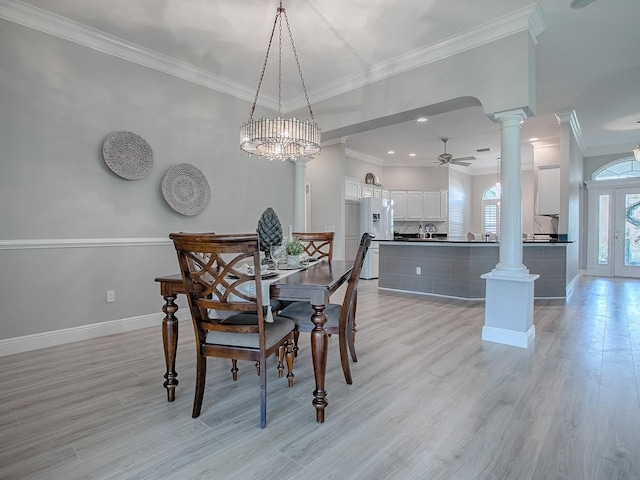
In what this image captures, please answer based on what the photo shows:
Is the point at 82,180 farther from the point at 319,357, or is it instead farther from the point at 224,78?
the point at 319,357

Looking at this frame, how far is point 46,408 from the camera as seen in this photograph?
1.95m

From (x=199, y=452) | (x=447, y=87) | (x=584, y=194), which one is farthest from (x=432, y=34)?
(x=584, y=194)

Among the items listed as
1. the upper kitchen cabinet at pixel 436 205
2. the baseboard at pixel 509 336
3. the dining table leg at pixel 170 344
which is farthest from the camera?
the upper kitchen cabinet at pixel 436 205

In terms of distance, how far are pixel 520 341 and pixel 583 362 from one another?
47cm

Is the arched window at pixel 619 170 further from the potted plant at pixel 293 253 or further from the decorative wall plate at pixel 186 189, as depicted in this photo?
the decorative wall plate at pixel 186 189

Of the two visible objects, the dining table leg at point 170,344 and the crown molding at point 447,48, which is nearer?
the dining table leg at point 170,344

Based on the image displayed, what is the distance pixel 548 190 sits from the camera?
6.21 m

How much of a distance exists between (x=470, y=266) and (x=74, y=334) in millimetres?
4949

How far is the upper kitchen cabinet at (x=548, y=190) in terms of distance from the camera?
20.0 feet

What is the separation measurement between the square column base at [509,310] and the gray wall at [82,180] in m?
3.15

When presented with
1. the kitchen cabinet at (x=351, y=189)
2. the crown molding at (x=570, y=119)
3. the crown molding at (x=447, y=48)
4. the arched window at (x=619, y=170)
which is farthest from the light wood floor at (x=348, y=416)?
the arched window at (x=619, y=170)

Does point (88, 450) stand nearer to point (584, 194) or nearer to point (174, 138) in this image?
point (174, 138)

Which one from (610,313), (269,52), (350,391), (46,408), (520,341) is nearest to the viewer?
(46,408)

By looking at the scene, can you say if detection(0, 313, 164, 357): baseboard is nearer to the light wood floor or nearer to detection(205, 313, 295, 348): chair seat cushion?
the light wood floor
